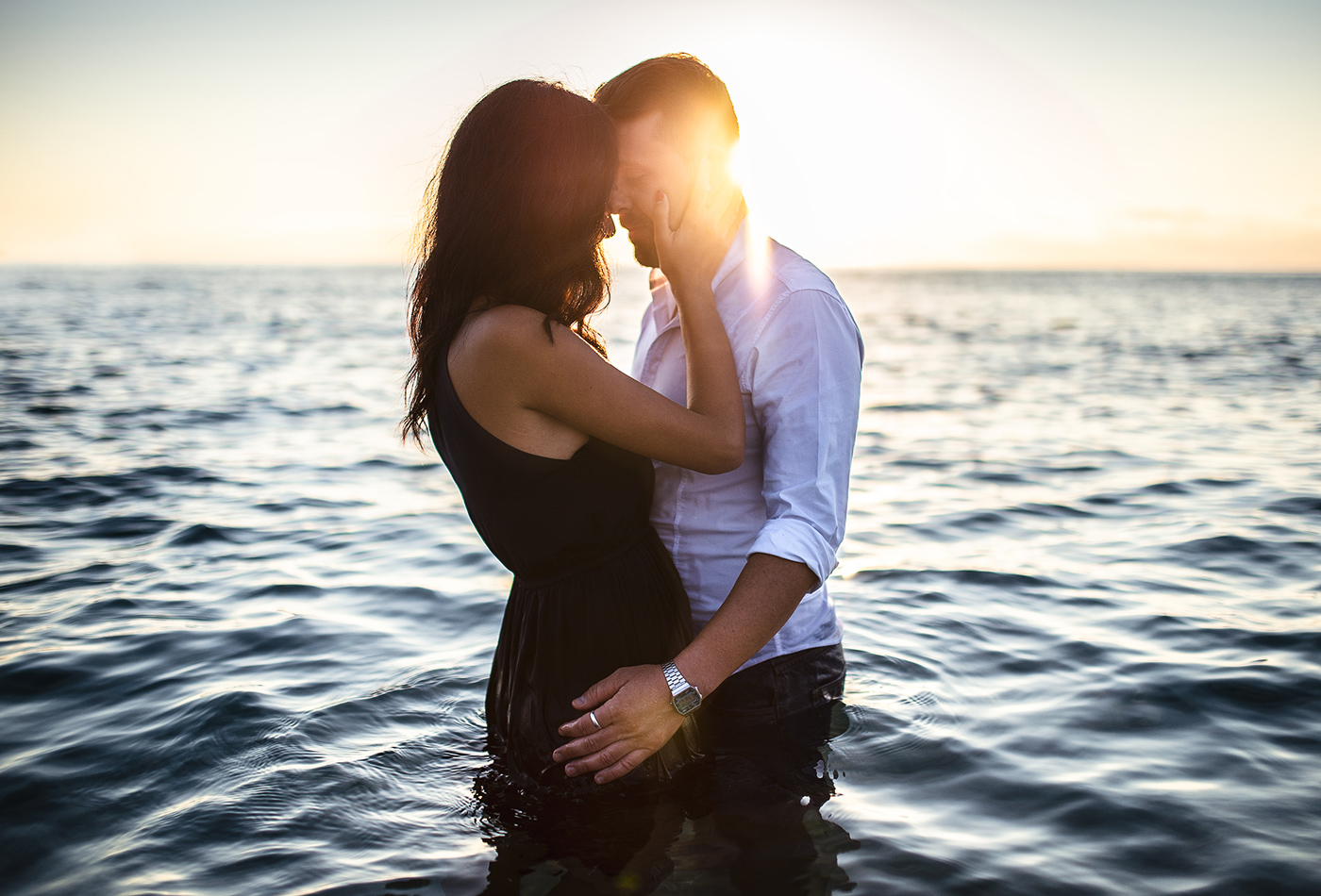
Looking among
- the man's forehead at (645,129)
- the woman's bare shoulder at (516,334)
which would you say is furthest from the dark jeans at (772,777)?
the man's forehead at (645,129)

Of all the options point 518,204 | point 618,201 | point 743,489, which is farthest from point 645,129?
point 743,489

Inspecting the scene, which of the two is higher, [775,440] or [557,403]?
[557,403]

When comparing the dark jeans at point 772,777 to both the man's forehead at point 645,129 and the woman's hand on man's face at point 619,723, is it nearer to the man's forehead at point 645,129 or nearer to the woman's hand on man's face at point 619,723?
the woman's hand on man's face at point 619,723

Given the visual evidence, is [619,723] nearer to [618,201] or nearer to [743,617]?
[743,617]

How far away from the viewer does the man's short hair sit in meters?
2.64

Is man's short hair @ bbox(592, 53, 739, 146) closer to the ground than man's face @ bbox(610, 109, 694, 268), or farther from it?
farther from it

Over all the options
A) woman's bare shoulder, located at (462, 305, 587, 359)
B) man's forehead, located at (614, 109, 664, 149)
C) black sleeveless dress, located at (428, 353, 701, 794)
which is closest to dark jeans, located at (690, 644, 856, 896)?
black sleeveless dress, located at (428, 353, 701, 794)

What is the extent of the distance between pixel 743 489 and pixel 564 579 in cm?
62

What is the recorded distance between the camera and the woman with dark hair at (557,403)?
7.35 feet

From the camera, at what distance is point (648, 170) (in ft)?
8.75

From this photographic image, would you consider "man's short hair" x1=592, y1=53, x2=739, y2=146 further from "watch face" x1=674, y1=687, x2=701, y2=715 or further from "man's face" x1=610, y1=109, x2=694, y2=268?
"watch face" x1=674, y1=687, x2=701, y2=715

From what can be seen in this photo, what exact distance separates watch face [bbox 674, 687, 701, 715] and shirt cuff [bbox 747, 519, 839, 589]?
1.33 feet

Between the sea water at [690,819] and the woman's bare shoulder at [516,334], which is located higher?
the woman's bare shoulder at [516,334]

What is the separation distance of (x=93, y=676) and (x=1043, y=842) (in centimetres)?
452
